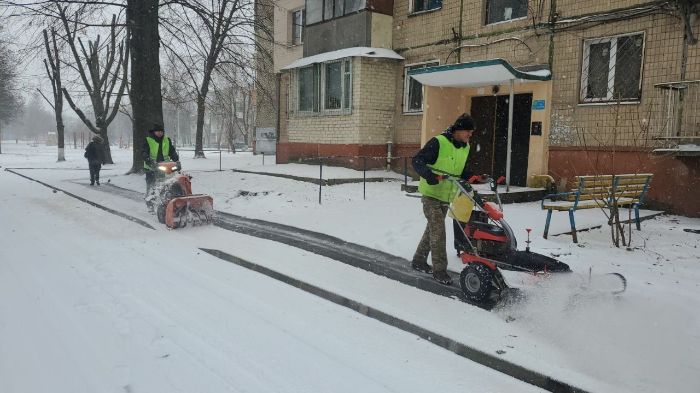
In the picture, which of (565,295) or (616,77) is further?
(616,77)

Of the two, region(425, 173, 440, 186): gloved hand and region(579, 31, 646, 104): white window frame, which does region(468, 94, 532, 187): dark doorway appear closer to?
region(579, 31, 646, 104): white window frame

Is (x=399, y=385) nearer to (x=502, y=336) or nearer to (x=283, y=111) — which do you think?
(x=502, y=336)

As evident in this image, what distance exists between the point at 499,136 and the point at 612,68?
322cm

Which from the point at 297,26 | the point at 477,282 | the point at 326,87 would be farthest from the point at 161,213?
the point at 297,26

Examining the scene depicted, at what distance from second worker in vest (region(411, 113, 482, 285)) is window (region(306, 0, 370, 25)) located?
11.8 metres

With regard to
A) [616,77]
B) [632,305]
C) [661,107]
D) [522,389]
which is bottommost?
[522,389]

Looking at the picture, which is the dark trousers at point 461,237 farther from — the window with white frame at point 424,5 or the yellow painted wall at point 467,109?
the window with white frame at point 424,5

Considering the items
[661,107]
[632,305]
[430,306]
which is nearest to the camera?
[632,305]

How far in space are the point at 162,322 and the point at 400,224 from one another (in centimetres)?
499

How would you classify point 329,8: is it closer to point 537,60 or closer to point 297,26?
point 297,26

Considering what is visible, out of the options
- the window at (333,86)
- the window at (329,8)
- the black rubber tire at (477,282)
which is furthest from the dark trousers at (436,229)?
the window at (329,8)

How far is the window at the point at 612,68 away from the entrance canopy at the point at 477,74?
0.88 meters

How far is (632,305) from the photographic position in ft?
15.1

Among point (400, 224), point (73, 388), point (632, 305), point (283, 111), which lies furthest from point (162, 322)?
point (283, 111)
